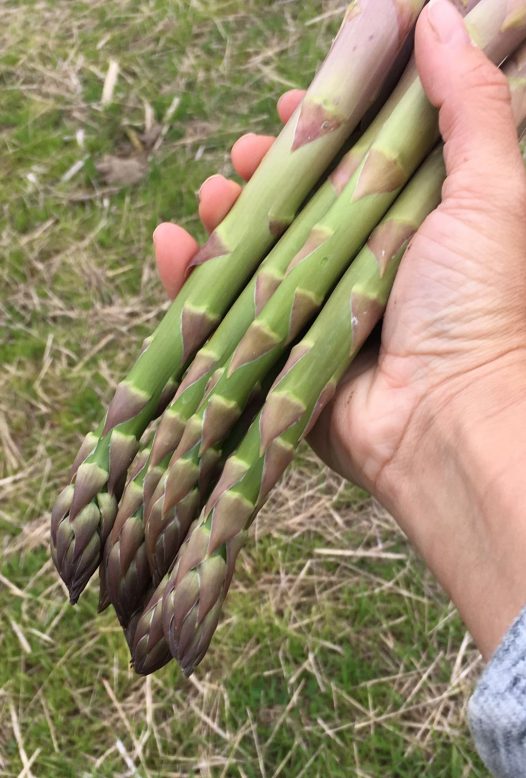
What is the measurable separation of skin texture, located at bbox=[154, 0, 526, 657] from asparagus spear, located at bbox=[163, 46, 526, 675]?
0.07 metres

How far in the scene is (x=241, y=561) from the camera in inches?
120

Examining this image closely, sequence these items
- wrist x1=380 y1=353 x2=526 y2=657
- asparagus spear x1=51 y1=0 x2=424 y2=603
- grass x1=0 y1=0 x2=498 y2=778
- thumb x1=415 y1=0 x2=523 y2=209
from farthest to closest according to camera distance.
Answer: grass x1=0 y1=0 x2=498 y2=778, asparagus spear x1=51 y1=0 x2=424 y2=603, thumb x1=415 y1=0 x2=523 y2=209, wrist x1=380 y1=353 x2=526 y2=657

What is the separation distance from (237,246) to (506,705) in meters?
1.19

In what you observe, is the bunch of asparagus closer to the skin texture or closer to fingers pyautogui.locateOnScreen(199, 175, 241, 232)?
the skin texture

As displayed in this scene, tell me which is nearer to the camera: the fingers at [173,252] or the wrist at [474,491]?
the wrist at [474,491]

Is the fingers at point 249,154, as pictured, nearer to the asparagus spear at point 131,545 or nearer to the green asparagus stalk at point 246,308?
the green asparagus stalk at point 246,308

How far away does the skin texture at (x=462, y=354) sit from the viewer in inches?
67.1

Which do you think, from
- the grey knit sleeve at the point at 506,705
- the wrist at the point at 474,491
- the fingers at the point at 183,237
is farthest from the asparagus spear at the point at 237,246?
the grey knit sleeve at the point at 506,705

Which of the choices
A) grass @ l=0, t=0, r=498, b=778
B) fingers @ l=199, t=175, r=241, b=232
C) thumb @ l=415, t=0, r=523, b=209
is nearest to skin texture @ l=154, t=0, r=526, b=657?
thumb @ l=415, t=0, r=523, b=209

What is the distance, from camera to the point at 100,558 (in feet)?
6.97

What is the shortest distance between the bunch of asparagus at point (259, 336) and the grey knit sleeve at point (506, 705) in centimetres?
65

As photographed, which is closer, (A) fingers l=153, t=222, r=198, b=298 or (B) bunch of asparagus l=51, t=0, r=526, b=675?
(B) bunch of asparagus l=51, t=0, r=526, b=675

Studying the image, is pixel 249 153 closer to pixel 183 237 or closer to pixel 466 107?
pixel 183 237

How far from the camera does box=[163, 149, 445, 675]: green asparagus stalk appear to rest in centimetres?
184
